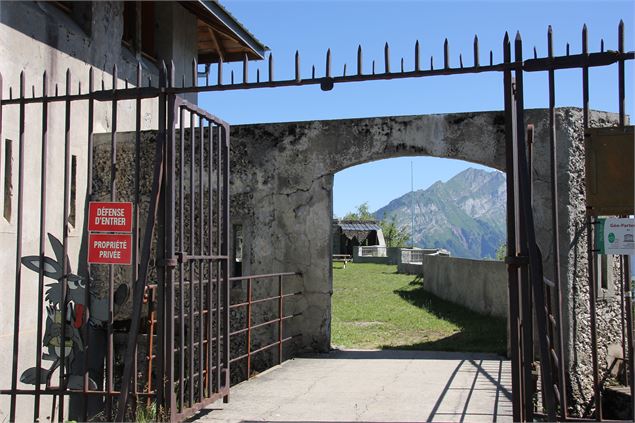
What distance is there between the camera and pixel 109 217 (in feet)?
16.0

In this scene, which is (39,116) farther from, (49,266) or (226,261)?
(226,261)

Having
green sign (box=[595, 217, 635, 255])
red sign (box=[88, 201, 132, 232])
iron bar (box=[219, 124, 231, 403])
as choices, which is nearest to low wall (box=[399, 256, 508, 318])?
iron bar (box=[219, 124, 231, 403])

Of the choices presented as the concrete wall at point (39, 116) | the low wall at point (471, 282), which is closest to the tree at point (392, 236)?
the low wall at point (471, 282)

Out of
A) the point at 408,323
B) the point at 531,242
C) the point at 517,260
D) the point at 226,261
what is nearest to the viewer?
the point at 531,242

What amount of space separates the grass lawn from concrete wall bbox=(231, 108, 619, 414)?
4.78ft

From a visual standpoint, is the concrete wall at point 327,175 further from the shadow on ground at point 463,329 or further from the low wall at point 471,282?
the low wall at point 471,282

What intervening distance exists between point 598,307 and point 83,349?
20.8 ft

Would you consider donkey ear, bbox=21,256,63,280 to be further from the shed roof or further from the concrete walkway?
the shed roof

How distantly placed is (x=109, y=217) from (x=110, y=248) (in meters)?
0.24

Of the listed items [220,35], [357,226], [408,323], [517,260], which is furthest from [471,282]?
[357,226]

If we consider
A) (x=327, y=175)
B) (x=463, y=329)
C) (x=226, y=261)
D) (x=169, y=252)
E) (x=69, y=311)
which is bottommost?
(x=463, y=329)

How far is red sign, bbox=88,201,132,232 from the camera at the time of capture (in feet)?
15.9

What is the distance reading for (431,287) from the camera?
60.8 ft

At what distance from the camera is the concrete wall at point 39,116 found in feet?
26.5
